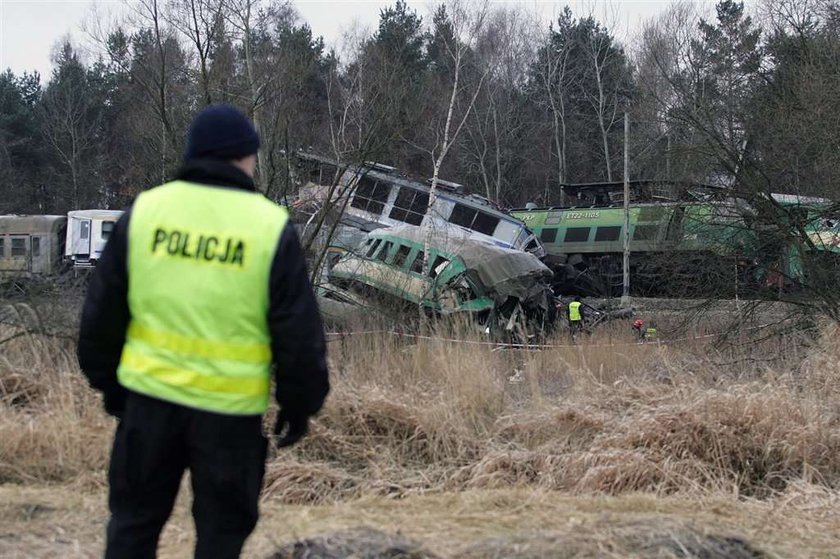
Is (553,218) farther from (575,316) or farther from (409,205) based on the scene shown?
(575,316)

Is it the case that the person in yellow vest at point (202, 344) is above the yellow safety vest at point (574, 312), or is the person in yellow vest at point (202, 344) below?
above

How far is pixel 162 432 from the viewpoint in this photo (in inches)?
100.0

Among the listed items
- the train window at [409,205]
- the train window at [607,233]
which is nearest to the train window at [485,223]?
the train window at [409,205]

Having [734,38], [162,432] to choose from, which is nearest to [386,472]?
[162,432]

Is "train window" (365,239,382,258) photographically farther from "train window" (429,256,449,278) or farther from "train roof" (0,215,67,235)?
"train roof" (0,215,67,235)

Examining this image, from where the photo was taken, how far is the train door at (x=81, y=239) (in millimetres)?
29859

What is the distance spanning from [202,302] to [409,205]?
24858mm

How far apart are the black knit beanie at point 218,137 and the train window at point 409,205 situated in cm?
2438

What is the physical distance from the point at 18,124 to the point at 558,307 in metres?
36.9

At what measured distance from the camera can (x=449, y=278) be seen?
17.3 metres

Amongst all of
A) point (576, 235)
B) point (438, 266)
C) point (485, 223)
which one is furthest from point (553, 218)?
point (438, 266)

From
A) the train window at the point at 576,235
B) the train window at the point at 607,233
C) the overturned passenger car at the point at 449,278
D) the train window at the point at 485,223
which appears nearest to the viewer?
the overturned passenger car at the point at 449,278

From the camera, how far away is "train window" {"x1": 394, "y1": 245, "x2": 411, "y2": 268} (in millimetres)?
16677

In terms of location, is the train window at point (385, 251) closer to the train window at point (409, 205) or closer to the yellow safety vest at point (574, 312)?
the yellow safety vest at point (574, 312)
